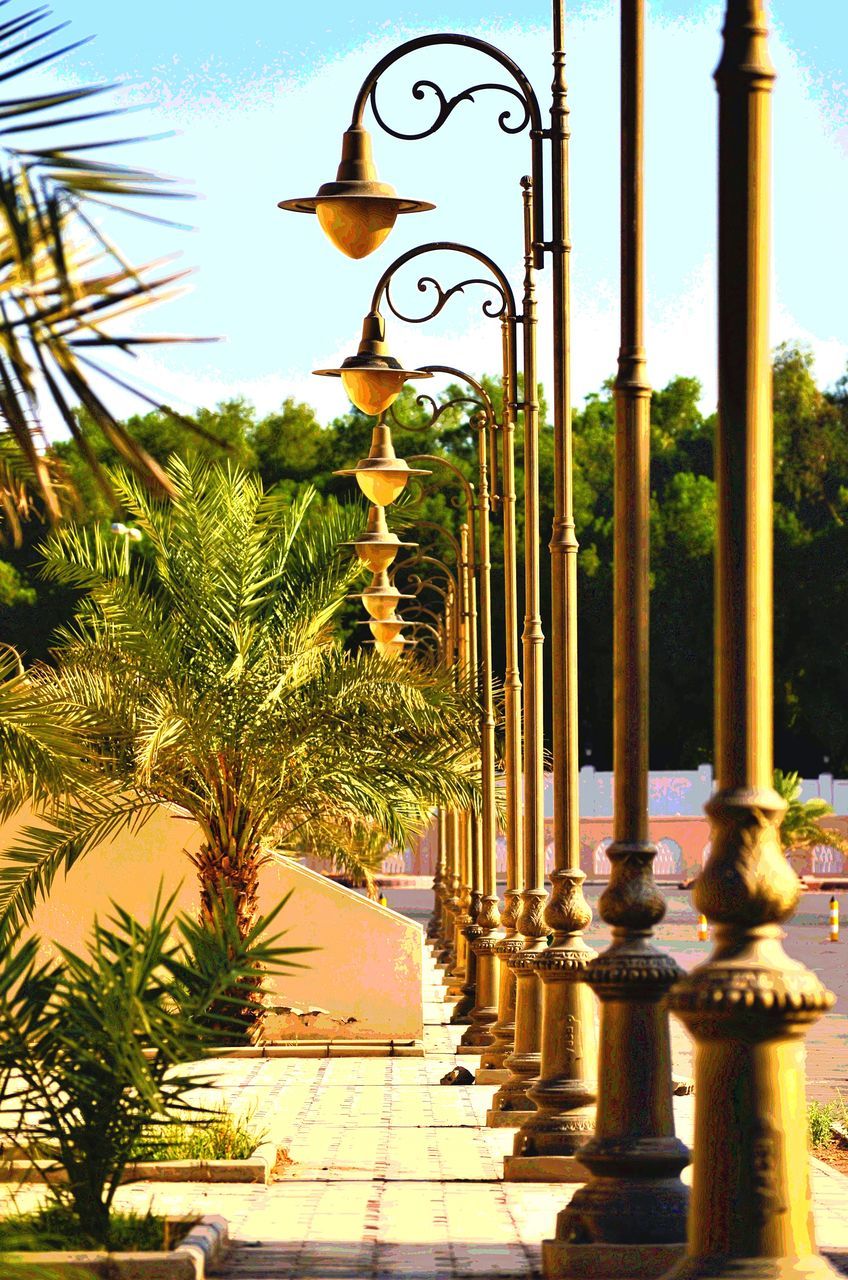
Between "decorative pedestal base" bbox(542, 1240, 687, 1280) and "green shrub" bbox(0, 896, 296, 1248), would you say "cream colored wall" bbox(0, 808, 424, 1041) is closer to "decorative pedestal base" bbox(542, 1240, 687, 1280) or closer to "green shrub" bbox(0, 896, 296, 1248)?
"green shrub" bbox(0, 896, 296, 1248)

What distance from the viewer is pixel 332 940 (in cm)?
2278

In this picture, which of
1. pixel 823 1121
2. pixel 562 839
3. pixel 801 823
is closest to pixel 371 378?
pixel 562 839

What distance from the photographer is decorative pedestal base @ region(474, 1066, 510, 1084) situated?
18.7 metres

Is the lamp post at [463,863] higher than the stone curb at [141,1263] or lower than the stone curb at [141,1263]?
higher

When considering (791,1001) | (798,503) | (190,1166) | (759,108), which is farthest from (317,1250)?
(798,503)

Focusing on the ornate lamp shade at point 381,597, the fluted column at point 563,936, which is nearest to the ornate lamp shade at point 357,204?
the fluted column at point 563,936

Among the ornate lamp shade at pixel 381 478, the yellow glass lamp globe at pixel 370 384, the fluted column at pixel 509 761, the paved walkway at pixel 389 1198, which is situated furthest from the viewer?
the ornate lamp shade at pixel 381 478

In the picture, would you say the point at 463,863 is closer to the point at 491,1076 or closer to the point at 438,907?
the point at 491,1076

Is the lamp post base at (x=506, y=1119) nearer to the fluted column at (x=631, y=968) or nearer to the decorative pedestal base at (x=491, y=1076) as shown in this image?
the decorative pedestal base at (x=491, y=1076)

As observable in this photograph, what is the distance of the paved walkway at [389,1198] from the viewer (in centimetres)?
923

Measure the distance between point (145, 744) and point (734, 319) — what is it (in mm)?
15843

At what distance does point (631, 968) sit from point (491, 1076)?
1072 centimetres

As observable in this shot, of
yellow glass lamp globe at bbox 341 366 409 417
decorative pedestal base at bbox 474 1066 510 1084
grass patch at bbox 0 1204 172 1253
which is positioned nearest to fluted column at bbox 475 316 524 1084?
decorative pedestal base at bbox 474 1066 510 1084

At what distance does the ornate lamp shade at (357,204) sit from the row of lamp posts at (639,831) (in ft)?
0.04
